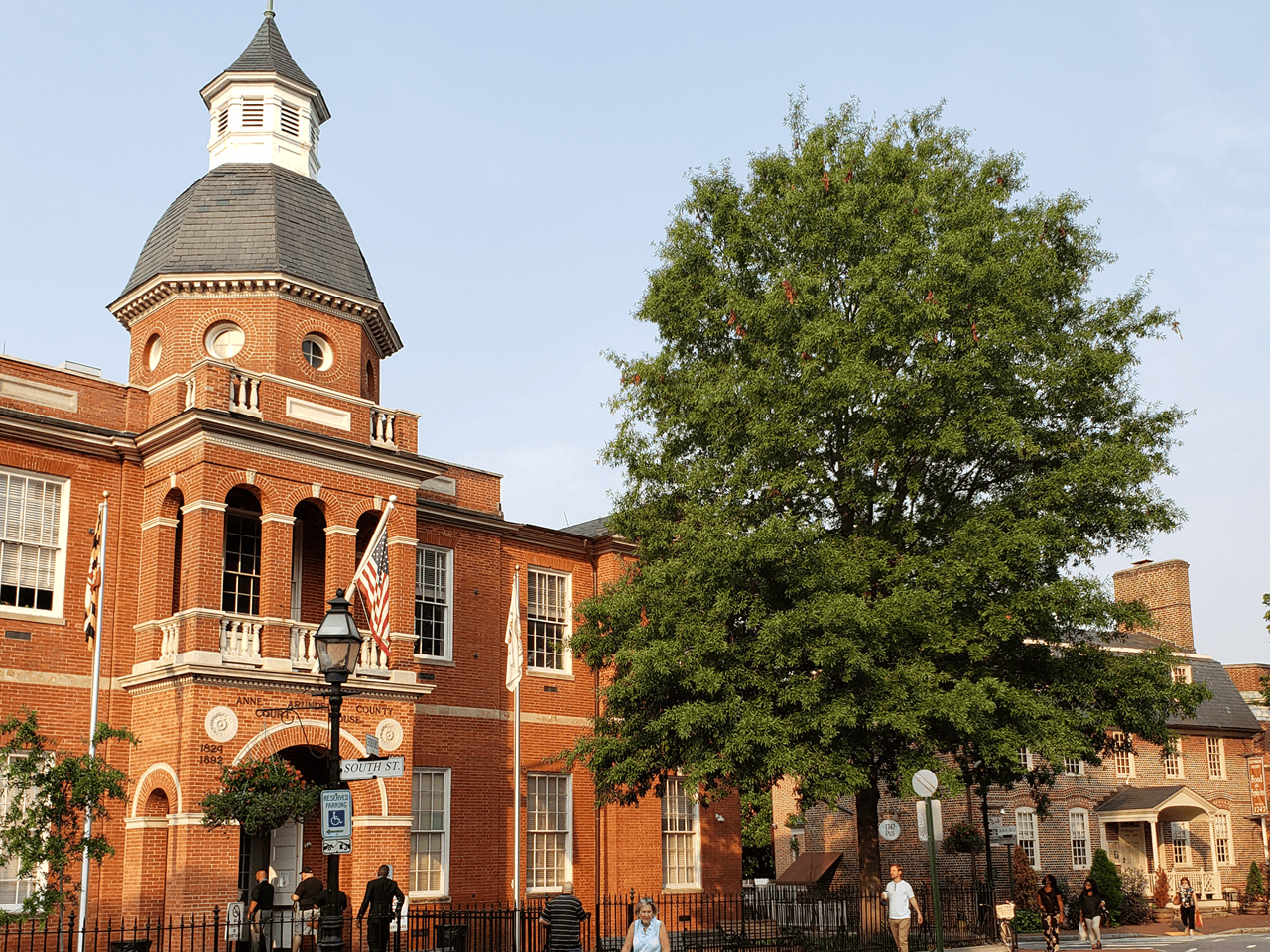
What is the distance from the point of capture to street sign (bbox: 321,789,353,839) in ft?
39.3

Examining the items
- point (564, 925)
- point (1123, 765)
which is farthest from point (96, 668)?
point (1123, 765)

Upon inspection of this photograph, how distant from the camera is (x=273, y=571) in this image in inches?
816

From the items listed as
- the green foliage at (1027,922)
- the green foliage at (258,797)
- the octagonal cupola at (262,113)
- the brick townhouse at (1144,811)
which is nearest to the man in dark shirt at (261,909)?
the green foliage at (258,797)

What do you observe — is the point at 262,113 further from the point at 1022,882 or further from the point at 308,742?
the point at 1022,882

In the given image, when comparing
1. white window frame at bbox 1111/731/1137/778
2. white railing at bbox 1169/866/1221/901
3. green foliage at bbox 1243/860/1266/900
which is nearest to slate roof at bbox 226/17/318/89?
white window frame at bbox 1111/731/1137/778

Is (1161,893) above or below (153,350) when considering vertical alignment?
below

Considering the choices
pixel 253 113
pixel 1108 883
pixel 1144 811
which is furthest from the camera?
pixel 1144 811

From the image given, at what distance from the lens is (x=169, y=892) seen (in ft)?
60.8

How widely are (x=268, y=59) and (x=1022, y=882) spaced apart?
31.2m

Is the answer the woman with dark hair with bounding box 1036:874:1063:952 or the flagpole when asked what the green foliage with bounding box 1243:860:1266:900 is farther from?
the flagpole

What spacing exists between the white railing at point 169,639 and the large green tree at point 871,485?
7.80m

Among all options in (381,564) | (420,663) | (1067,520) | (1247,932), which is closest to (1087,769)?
(1247,932)

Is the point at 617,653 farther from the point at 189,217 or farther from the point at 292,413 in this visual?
the point at 189,217

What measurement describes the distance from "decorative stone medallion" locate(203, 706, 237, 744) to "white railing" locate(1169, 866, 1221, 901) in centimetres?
3802
